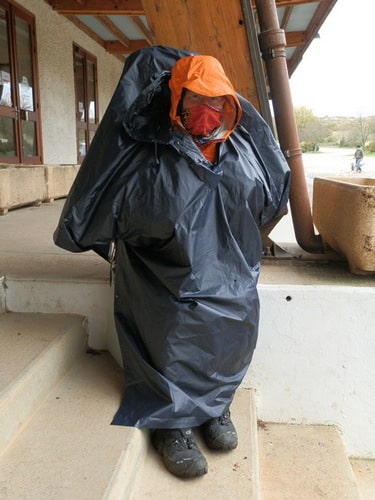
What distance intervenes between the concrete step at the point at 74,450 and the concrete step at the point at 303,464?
1.82ft

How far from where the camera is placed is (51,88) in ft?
22.1

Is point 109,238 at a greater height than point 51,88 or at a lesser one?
lesser

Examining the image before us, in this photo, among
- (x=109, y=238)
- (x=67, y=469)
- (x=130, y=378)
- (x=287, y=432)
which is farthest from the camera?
(x=287, y=432)

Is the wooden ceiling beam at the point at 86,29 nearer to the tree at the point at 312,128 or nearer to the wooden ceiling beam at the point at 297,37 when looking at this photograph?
the wooden ceiling beam at the point at 297,37

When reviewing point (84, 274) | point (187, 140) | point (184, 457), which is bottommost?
point (184, 457)

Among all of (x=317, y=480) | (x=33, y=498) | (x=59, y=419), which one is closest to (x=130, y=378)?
(x=59, y=419)

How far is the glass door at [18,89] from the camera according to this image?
5555mm

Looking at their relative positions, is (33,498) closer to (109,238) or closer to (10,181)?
(109,238)

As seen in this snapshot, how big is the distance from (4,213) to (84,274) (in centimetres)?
238

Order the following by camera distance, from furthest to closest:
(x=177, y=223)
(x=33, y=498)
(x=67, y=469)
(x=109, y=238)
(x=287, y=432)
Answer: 1. (x=287, y=432)
2. (x=109, y=238)
3. (x=177, y=223)
4. (x=67, y=469)
5. (x=33, y=498)

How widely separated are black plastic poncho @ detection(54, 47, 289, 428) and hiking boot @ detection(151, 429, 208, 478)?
4 centimetres

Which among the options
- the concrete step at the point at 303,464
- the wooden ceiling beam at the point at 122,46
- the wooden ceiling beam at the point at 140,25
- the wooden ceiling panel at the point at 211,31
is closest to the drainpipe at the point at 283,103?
the wooden ceiling panel at the point at 211,31

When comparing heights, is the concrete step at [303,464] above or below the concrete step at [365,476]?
above

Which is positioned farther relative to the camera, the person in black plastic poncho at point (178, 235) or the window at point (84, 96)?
the window at point (84, 96)
